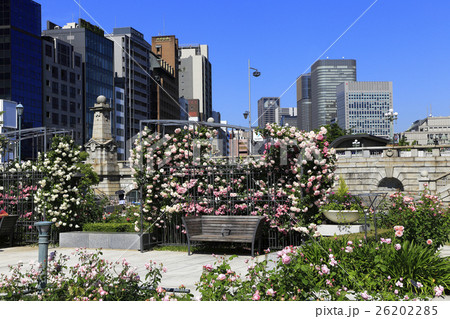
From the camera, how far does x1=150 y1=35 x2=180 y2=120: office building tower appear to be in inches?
5212

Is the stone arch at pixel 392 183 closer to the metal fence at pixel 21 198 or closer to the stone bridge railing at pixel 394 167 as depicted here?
the stone bridge railing at pixel 394 167

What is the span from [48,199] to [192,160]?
4.60 m

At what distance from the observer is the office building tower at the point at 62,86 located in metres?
90.2

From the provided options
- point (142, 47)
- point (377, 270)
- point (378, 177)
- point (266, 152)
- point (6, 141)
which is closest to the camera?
point (377, 270)

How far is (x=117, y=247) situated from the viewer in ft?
45.0

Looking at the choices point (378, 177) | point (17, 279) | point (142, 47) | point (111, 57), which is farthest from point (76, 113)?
point (17, 279)

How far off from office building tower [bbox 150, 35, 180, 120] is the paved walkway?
4660 inches

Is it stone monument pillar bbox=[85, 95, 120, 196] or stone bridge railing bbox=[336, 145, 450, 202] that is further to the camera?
stone bridge railing bbox=[336, 145, 450, 202]

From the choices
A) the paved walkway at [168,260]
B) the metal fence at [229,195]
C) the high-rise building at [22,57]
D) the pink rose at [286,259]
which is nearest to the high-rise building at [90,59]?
the high-rise building at [22,57]

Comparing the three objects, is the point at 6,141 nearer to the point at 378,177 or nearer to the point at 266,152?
the point at 266,152

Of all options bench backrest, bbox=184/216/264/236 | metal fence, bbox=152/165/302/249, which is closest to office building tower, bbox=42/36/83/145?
metal fence, bbox=152/165/302/249

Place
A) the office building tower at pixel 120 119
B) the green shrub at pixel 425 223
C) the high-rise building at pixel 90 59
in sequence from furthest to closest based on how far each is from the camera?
the office building tower at pixel 120 119 → the high-rise building at pixel 90 59 → the green shrub at pixel 425 223

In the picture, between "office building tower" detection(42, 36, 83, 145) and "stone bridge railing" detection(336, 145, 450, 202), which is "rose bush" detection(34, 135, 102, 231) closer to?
"stone bridge railing" detection(336, 145, 450, 202)

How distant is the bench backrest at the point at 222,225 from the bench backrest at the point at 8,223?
582 centimetres
